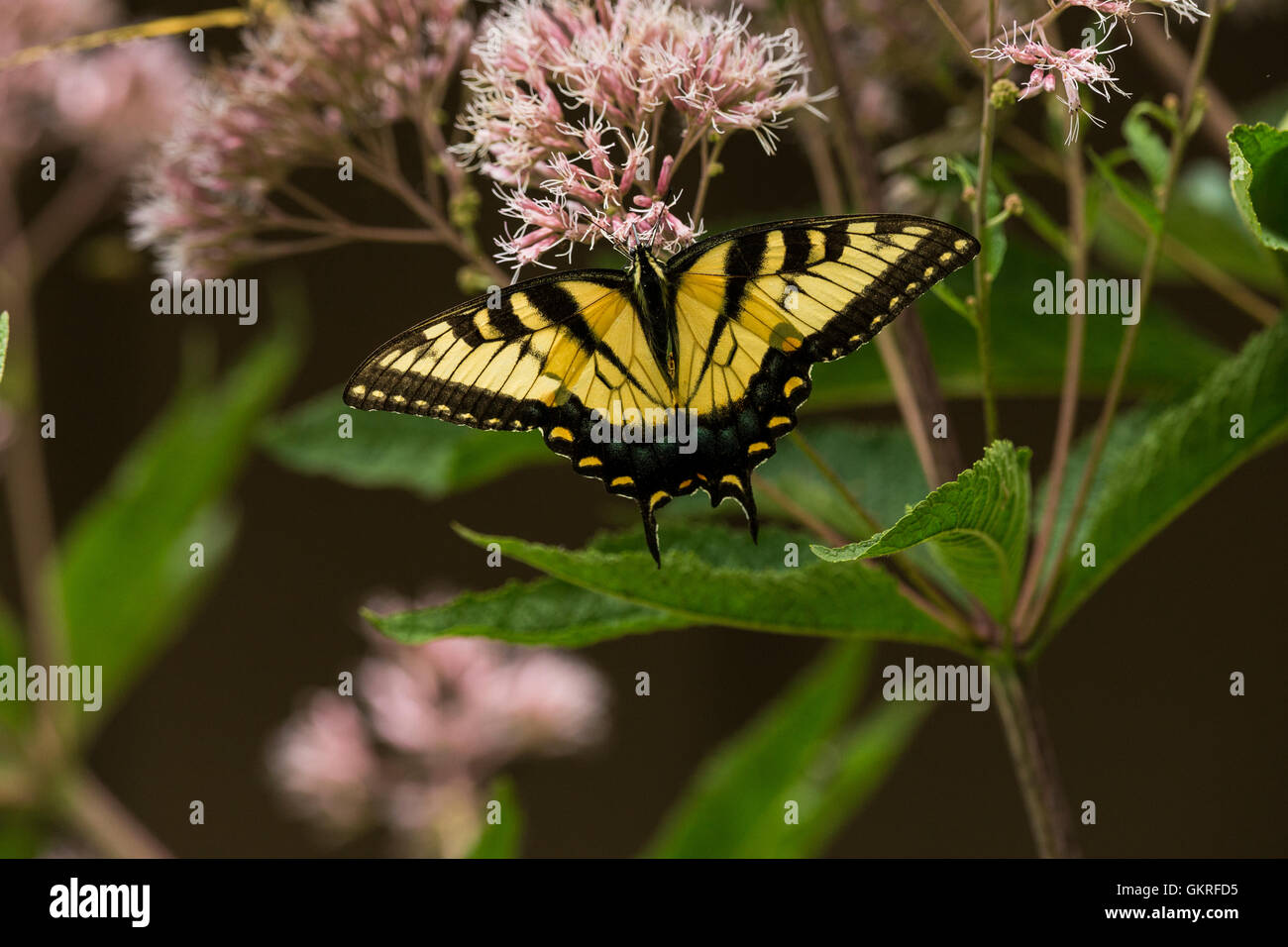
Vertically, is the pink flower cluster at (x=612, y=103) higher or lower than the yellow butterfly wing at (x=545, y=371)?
higher

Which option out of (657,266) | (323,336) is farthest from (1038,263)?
(323,336)

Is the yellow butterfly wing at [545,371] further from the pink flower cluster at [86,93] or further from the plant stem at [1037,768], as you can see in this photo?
the pink flower cluster at [86,93]

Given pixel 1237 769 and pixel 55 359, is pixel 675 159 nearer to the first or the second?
pixel 1237 769

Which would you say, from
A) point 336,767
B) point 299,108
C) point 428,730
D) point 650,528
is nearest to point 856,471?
point 650,528

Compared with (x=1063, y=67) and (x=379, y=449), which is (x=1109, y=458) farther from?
(x=379, y=449)

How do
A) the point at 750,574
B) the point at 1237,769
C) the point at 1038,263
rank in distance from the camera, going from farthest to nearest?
the point at 1237,769 → the point at 1038,263 → the point at 750,574

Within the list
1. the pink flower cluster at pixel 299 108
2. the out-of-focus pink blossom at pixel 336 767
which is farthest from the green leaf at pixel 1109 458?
the out-of-focus pink blossom at pixel 336 767
